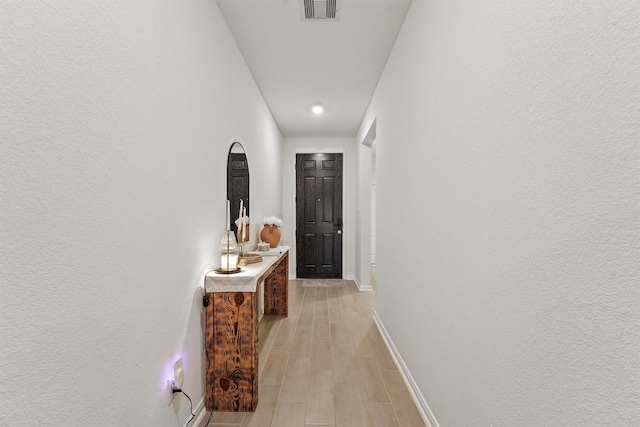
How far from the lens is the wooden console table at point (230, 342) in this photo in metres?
1.84

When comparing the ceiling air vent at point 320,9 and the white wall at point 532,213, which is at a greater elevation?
the ceiling air vent at point 320,9

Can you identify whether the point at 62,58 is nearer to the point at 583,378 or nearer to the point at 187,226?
the point at 187,226

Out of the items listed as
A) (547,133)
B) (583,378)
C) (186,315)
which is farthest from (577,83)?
(186,315)

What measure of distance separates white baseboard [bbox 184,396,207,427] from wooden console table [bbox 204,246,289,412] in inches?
1.9

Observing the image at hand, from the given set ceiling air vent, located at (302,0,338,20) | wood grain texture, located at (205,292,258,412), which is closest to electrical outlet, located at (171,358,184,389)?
wood grain texture, located at (205,292,258,412)

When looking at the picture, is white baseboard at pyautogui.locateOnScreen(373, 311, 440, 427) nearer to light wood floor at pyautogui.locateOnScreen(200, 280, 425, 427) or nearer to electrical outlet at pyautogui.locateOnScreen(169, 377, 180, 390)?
light wood floor at pyautogui.locateOnScreen(200, 280, 425, 427)

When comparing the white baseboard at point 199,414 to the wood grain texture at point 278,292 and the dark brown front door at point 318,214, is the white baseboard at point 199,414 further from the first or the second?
the dark brown front door at point 318,214

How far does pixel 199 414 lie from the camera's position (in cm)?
177

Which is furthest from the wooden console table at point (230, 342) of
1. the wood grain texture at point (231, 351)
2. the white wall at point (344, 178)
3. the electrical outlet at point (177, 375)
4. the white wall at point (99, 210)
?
the white wall at point (344, 178)

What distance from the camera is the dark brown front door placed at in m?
5.77

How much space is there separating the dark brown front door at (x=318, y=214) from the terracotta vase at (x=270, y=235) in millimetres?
2201

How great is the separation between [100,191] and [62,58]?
0.39 m

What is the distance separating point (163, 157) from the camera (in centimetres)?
139

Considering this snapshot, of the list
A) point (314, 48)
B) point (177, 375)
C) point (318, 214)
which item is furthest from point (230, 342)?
point (318, 214)
